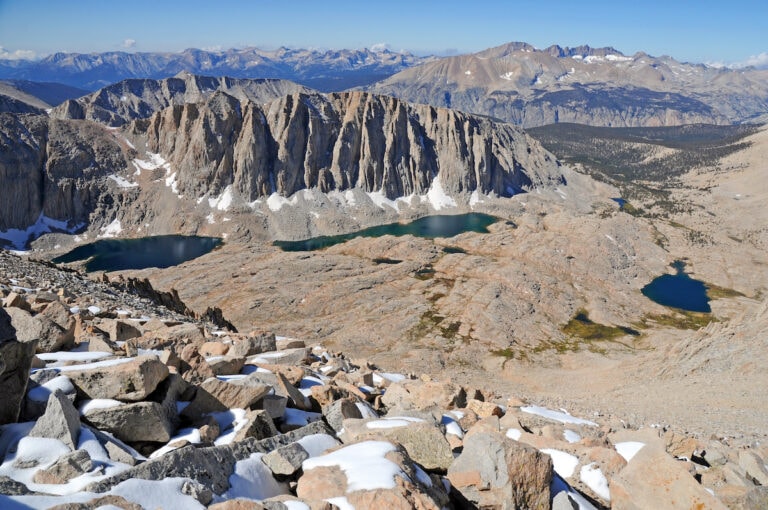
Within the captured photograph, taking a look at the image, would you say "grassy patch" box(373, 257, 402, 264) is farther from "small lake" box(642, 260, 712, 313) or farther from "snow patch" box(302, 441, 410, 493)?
"snow patch" box(302, 441, 410, 493)

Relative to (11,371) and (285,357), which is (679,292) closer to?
(285,357)

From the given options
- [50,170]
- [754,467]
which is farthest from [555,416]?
[50,170]

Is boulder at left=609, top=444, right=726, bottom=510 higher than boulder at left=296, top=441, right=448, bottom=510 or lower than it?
lower

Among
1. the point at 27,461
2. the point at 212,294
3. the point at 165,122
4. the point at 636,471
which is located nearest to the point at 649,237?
the point at 212,294

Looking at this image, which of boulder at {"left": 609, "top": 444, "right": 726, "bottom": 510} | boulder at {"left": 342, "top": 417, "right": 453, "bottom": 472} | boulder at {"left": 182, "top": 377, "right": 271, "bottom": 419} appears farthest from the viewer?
boulder at {"left": 182, "top": 377, "right": 271, "bottom": 419}

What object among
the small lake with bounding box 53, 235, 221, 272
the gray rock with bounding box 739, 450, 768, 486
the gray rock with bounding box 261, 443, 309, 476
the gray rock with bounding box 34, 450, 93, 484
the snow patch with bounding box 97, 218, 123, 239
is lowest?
the small lake with bounding box 53, 235, 221, 272

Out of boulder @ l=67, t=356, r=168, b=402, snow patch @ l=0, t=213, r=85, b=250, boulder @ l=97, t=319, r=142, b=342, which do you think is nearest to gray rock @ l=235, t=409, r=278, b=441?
boulder @ l=67, t=356, r=168, b=402
